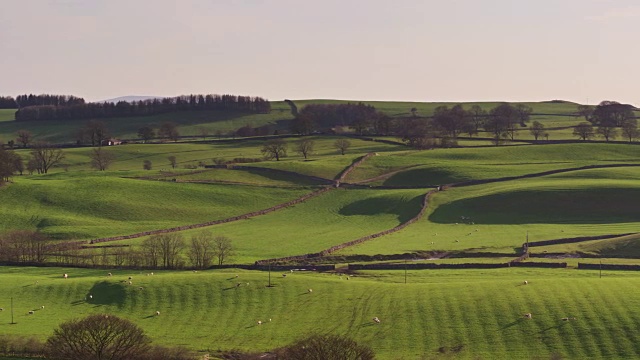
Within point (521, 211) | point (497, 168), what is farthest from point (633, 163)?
point (521, 211)

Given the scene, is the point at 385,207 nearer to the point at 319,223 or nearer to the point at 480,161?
the point at 319,223

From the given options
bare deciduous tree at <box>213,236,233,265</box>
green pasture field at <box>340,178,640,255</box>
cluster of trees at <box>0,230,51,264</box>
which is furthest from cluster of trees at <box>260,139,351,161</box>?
cluster of trees at <box>0,230,51,264</box>

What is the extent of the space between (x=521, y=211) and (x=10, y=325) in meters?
78.0

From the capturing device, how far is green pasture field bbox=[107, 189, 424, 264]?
9900cm

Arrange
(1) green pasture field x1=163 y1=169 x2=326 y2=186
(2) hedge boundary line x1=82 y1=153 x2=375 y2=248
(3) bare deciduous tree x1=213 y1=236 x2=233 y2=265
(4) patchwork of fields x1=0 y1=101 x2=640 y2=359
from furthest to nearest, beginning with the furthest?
(1) green pasture field x1=163 y1=169 x2=326 y2=186 → (2) hedge boundary line x1=82 y1=153 x2=375 y2=248 → (3) bare deciduous tree x1=213 y1=236 x2=233 y2=265 → (4) patchwork of fields x1=0 y1=101 x2=640 y2=359

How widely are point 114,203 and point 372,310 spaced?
6830cm

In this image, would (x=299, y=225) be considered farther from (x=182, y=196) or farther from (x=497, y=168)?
(x=497, y=168)

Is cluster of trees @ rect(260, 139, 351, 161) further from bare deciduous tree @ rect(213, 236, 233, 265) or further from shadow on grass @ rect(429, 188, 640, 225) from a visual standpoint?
bare deciduous tree @ rect(213, 236, 233, 265)

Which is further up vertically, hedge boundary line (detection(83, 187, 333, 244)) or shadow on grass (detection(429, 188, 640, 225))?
shadow on grass (detection(429, 188, 640, 225))

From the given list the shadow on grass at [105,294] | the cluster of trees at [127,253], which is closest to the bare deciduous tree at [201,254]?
the cluster of trees at [127,253]

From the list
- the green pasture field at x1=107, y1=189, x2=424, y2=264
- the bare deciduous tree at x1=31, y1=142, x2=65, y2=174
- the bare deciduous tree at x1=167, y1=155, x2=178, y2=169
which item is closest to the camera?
the green pasture field at x1=107, y1=189, x2=424, y2=264

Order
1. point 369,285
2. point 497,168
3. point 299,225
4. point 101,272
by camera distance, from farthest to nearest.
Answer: point 497,168, point 299,225, point 101,272, point 369,285

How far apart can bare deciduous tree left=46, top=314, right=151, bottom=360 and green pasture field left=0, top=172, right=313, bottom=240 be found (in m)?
52.3

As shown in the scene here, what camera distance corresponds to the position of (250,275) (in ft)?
248
